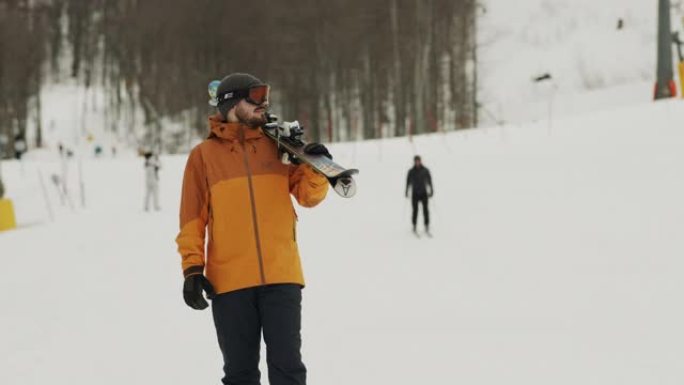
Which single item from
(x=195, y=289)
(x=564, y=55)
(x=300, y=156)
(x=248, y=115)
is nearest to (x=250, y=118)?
(x=248, y=115)

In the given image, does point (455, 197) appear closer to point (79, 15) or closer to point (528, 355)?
point (528, 355)

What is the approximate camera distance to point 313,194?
3.09 meters

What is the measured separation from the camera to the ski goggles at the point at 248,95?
125 inches

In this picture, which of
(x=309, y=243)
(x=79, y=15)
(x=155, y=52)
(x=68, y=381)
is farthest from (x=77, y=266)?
(x=79, y=15)

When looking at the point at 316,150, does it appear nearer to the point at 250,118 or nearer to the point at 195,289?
the point at 250,118

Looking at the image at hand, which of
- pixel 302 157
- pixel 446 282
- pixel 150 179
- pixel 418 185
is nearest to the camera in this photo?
pixel 302 157

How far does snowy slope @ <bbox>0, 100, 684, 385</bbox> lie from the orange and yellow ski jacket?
202 cm

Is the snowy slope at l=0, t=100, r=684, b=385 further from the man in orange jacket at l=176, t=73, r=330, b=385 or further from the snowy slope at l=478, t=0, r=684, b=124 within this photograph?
the snowy slope at l=478, t=0, r=684, b=124

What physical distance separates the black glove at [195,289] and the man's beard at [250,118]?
0.69 metres

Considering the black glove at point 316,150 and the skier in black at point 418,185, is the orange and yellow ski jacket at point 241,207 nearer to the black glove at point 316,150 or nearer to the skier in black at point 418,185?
the black glove at point 316,150

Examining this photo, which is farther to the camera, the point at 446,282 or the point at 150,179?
the point at 150,179

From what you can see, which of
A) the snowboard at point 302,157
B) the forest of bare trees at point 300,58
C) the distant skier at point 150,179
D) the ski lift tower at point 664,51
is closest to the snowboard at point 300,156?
the snowboard at point 302,157

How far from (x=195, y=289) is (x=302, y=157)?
72 centimetres

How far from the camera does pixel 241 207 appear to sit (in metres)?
3.06
